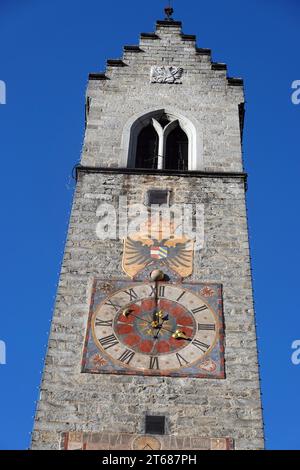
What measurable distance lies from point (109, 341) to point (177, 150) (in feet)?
20.0

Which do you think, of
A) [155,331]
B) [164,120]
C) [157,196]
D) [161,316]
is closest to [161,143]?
[164,120]

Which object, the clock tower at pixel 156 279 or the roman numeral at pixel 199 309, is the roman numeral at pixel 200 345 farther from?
the roman numeral at pixel 199 309

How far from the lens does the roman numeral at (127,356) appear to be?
42.7 feet

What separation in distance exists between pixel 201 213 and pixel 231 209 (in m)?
0.60

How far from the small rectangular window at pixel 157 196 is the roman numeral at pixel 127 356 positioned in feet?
12.4

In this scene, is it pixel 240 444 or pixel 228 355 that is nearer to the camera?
pixel 240 444

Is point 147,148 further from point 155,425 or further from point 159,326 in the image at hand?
point 155,425

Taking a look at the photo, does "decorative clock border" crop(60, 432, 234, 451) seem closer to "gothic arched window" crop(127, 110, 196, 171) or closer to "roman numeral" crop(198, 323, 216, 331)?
"roman numeral" crop(198, 323, 216, 331)

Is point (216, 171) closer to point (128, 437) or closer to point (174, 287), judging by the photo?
point (174, 287)

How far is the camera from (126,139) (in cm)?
1777

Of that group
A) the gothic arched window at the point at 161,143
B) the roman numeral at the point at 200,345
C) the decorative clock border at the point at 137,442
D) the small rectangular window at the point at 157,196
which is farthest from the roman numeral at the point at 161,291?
the gothic arched window at the point at 161,143

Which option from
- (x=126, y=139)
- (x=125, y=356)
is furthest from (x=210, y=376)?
(x=126, y=139)

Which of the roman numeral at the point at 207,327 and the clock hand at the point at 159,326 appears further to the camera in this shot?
the roman numeral at the point at 207,327

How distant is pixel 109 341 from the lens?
13.3 m
